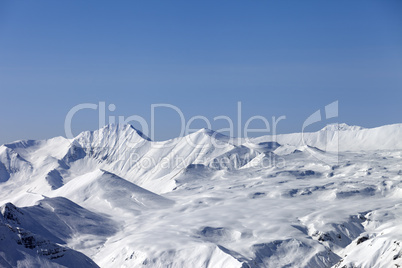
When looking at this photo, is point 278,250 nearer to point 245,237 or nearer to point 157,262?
point 245,237

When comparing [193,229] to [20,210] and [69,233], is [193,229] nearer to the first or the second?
[69,233]

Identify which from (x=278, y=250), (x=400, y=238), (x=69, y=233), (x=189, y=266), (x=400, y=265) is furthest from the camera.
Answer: (x=69, y=233)

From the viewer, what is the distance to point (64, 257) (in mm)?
138125

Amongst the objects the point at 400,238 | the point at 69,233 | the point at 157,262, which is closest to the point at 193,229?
the point at 157,262

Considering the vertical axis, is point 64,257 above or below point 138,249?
above

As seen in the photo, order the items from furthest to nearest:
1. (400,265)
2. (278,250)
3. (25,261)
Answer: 1. (278,250)
2. (400,265)
3. (25,261)

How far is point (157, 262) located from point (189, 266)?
10883mm

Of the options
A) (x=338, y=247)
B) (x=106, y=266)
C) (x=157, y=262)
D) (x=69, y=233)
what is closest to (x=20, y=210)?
(x=69, y=233)

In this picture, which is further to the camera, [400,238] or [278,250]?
[278,250]

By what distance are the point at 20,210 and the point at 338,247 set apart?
112m

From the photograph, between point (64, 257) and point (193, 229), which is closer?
point (64, 257)

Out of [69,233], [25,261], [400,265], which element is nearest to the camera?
[25,261]

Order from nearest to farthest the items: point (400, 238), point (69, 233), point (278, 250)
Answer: point (400, 238), point (278, 250), point (69, 233)

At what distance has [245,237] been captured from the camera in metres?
192
